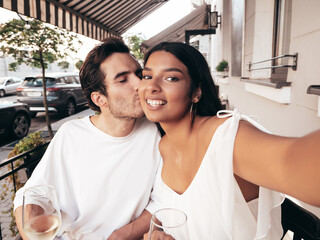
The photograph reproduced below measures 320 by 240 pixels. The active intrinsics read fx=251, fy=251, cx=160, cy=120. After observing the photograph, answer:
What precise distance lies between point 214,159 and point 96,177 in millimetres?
933

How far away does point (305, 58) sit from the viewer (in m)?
1.97

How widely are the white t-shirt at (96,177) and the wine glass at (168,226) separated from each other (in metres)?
0.89

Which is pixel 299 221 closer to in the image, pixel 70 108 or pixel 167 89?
pixel 167 89

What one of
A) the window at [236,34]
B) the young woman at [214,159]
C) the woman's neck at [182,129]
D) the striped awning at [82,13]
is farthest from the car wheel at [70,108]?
the woman's neck at [182,129]

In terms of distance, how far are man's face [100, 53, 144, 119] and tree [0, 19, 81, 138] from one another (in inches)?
179

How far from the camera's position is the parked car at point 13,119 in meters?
7.17

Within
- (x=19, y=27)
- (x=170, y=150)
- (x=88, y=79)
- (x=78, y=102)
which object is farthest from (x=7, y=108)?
(x=170, y=150)

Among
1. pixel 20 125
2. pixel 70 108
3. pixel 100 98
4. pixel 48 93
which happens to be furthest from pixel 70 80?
pixel 100 98

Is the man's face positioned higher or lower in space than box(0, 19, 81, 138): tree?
lower

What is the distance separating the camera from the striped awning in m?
2.95

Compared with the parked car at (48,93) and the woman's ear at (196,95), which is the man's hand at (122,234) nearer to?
the woman's ear at (196,95)

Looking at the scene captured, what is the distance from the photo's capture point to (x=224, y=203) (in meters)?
1.14

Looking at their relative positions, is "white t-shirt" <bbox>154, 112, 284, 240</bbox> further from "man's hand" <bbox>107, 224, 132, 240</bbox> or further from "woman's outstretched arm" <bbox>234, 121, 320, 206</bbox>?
"man's hand" <bbox>107, 224, 132, 240</bbox>

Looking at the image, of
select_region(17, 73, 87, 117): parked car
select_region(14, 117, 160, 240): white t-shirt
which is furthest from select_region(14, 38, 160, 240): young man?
select_region(17, 73, 87, 117): parked car
